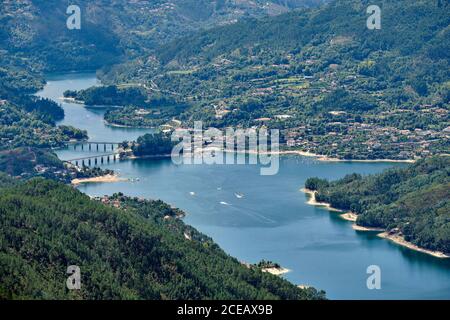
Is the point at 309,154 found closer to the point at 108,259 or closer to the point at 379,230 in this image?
the point at 379,230

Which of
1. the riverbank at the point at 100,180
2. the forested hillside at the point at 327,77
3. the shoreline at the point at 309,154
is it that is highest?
the forested hillside at the point at 327,77

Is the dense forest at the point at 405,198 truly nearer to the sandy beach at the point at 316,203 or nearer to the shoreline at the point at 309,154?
the sandy beach at the point at 316,203

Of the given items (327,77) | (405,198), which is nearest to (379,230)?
(405,198)

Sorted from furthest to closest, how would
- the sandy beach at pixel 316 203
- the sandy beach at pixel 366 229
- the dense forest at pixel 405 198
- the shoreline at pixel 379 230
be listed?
the sandy beach at pixel 316 203
the sandy beach at pixel 366 229
the dense forest at pixel 405 198
the shoreline at pixel 379 230

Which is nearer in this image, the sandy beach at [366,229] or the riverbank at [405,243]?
the riverbank at [405,243]

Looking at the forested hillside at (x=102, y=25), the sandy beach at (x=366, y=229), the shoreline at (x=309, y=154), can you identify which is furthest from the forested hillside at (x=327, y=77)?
the sandy beach at (x=366, y=229)

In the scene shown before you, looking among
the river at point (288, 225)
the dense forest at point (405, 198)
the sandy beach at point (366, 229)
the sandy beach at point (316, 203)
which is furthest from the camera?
the sandy beach at point (316, 203)
